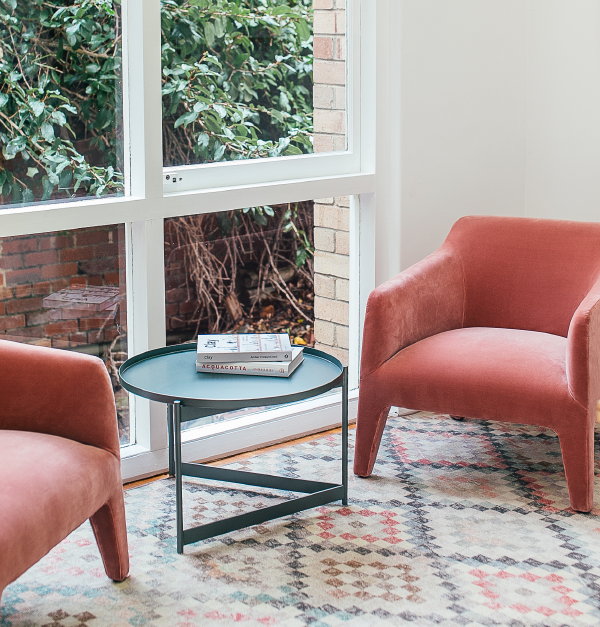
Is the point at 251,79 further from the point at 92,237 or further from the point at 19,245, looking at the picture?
the point at 19,245

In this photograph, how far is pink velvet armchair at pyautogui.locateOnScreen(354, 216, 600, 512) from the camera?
288 centimetres

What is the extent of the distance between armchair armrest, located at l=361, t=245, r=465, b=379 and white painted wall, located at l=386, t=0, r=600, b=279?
0.97 ft

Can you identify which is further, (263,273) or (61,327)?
(263,273)

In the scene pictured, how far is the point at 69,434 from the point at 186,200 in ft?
3.26

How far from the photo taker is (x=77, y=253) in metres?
3.01

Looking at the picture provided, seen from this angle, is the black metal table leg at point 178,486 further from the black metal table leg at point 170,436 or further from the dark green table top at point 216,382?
the black metal table leg at point 170,436

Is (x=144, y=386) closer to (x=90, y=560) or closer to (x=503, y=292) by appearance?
A: (x=90, y=560)

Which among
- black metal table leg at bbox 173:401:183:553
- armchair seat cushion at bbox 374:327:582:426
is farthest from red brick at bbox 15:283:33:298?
armchair seat cushion at bbox 374:327:582:426

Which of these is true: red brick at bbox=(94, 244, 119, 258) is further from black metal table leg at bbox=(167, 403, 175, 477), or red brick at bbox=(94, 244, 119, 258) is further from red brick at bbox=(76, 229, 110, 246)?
black metal table leg at bbox=(167, 403, 175, 477)

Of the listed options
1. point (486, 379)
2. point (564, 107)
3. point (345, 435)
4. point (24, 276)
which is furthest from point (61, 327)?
point (564, 107)

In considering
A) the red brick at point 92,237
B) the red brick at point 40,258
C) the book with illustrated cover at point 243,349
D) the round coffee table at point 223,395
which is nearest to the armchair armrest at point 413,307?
the round coffee table at point 223,395

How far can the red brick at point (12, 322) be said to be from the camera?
2941 millimetres

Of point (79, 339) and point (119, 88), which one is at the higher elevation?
point (119, 88)

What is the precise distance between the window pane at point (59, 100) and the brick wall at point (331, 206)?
2.54ft
